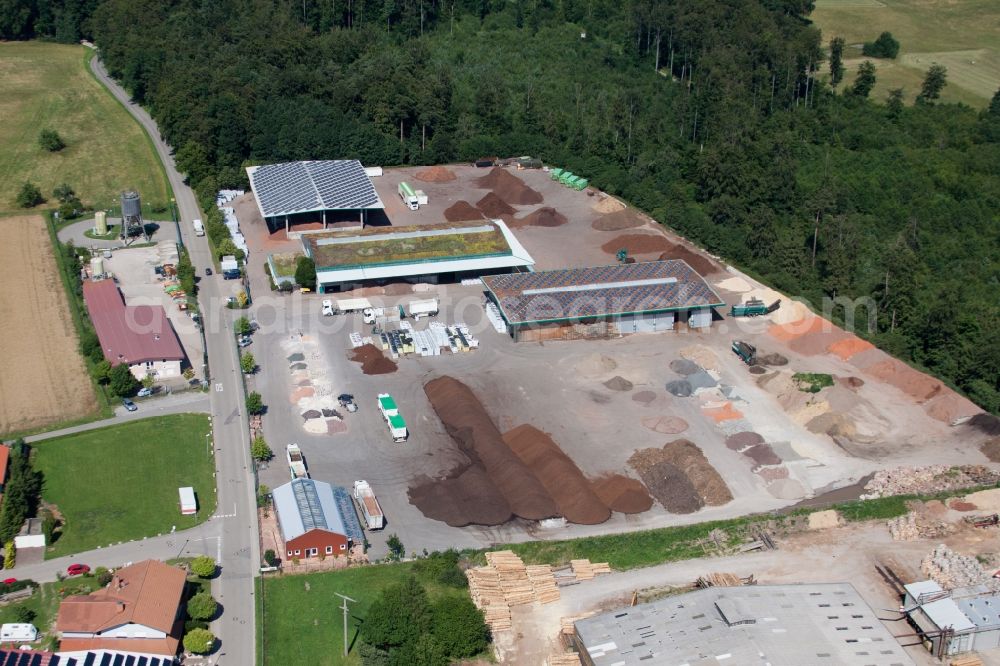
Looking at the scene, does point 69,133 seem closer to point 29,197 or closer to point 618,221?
point 29,197

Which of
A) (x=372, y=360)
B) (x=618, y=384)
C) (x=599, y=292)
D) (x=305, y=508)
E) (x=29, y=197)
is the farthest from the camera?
(x=29, y=197)

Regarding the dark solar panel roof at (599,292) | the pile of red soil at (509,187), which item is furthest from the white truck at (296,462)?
the pile of red soil at (509,187)

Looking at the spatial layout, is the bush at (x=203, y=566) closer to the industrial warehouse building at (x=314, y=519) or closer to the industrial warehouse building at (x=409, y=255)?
the industrial warehouse building at (x=314, y=519)

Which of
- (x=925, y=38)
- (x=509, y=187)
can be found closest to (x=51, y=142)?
(x=509, y=187)

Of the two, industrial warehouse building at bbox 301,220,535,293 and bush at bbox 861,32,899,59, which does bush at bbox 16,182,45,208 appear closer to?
industrial warehouse building at bbox 301,220,535,293

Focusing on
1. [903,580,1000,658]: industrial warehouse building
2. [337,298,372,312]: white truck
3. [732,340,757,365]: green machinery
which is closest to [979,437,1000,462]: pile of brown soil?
[903,580,1000,658]: industrial warehouse building

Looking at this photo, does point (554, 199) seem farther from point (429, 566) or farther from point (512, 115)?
point (429, 566)
